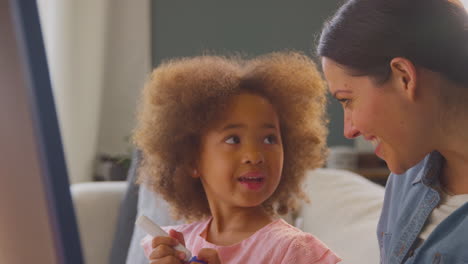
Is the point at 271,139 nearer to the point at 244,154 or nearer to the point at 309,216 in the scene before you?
the point at 244,154

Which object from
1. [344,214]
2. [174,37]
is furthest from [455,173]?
[174,37]

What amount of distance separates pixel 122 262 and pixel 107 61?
2.06m

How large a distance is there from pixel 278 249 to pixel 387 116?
0.97ft

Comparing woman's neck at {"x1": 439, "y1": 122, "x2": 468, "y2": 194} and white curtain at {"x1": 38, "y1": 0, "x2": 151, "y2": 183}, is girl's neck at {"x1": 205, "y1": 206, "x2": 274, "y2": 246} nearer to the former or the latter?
woman's neck at {"x1": 439, "y1": 122, "x2": 468, "y2": 194}

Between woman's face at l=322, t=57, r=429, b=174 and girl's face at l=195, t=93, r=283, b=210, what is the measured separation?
0.18 m

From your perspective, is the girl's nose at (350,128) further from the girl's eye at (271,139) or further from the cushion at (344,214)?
the cushion at (344,214)

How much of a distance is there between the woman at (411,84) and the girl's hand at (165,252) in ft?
1.12

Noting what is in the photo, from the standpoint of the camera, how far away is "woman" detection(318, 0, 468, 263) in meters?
0.79

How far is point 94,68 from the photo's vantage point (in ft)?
10.7

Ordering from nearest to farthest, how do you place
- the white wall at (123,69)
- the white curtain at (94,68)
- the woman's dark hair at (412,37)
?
1. the woman's dark hair at (412,37)
2. the white curtain at (94,68)
3. the white wall at (123,69)

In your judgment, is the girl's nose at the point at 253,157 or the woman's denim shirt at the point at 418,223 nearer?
the woman's denim shirt at the point at 418,223

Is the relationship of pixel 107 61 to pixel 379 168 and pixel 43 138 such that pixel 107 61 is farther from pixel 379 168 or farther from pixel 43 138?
pixel 43 138

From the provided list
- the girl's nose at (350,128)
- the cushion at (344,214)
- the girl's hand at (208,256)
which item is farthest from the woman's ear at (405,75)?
the cushion at (344,214)

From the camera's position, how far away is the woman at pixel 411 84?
0.79m
